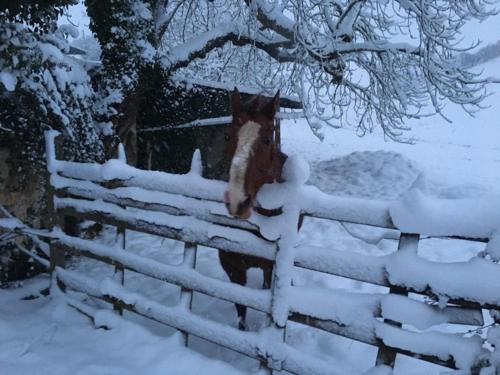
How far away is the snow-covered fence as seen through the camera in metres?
1.83

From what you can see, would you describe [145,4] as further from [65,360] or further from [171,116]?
[65,360]

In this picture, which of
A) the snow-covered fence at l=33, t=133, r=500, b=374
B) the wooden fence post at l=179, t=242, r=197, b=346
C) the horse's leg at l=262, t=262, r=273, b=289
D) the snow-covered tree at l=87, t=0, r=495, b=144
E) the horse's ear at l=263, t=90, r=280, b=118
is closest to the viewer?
the snow-covered fence at l=33, t=133, r=500, b=374

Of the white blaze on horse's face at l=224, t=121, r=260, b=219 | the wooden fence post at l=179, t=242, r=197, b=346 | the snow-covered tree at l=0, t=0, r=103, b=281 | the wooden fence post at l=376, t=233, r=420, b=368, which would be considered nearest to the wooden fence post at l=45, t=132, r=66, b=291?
the snow-covered tree at l=0, t=0, r=103, b=281

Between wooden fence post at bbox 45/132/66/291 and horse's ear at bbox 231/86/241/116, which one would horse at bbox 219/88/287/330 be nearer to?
horse's ear at bbox 231/86/241/116

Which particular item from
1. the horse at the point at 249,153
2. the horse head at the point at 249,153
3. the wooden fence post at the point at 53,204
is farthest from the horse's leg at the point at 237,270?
the wooden fence post at the point at 53,204

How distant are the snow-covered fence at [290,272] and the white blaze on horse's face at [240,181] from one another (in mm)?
346

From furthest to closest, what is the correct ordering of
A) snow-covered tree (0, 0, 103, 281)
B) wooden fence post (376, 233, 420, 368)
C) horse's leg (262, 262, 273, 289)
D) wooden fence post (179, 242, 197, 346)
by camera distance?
snow-covered tree (0, 0, 103, 281)
horse's leg (262, 262, 273, 289)
wooden fence post (179, 242, 197, 346)
wooden fence post (376, 233, 420, 368)

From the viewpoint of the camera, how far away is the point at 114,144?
18.8 ft

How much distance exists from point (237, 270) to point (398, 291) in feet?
4.73

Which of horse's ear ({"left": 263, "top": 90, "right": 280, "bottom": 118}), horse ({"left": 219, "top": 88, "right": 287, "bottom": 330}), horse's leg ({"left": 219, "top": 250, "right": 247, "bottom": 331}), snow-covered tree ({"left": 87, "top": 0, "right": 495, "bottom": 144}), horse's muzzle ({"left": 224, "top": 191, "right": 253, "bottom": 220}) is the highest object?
snow-covered tree ({"left": 87, "top": 0, "right": 495, "bottom": 144})

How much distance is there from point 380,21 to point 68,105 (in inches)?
265

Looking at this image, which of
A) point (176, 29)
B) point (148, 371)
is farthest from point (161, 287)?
point (176, 29)

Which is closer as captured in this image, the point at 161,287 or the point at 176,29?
the point at 161,287

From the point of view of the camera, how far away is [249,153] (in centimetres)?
210
